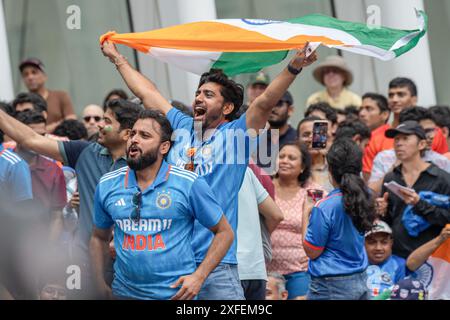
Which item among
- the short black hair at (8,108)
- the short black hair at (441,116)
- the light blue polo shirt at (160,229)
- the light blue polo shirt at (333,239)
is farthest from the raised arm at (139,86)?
the short black hair at (441,116)

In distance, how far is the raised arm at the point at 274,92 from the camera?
775 cm

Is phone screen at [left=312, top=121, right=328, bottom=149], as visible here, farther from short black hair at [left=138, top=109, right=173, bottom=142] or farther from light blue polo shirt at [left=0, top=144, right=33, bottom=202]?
short black hair at [left=138, top=109, right=173, bottom=142]

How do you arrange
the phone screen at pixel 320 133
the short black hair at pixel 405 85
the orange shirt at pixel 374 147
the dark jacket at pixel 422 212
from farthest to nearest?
the short black hair at pixel 405 85, the orange shirt at pixel 374 147, the phone screen at pixel 320 133, the dark jacket at pixel 422 212

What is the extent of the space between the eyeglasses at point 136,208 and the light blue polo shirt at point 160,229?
0.06 ft

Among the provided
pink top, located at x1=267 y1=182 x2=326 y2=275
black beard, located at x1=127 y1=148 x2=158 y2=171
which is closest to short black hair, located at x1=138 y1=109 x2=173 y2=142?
black beard, located at x1=127 y1=148 x2=158 y2=171

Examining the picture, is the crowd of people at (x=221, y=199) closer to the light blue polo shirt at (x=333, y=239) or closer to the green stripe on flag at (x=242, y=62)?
the light blue polo shirt at (x=333, y=239)

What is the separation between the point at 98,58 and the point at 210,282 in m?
9.10

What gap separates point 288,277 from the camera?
32.9 feet

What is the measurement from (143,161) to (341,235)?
2088 millimetres

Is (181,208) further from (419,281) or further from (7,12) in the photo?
(7,12)


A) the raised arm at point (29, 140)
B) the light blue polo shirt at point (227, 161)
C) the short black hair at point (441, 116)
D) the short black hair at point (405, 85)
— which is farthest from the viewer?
the short black hair at point (405, 85)

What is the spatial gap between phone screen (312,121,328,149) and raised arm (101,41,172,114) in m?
2.30

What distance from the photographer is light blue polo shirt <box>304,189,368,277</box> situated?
904 cm

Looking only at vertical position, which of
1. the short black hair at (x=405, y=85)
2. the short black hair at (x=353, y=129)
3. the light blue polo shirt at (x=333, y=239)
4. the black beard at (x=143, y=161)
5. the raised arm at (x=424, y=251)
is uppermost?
the short black hair at (x=405, y=85)
